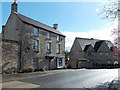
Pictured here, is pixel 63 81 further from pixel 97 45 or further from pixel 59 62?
pixel 97 45

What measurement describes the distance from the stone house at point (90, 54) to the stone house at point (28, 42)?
14227 millimetres

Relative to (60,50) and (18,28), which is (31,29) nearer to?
(18,28)

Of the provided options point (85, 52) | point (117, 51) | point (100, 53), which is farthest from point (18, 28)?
point (100, 53)

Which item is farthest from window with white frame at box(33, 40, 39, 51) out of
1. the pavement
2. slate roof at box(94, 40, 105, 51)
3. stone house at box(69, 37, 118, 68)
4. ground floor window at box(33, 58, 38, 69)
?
slate roof at box(94, 40, 105, 51)

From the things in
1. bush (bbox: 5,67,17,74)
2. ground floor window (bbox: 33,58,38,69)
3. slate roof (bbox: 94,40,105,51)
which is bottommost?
bush (bbox: 5,67,17,74)

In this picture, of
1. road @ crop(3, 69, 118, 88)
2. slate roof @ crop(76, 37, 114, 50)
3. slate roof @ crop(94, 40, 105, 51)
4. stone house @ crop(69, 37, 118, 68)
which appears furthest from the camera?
slate roof @ crop(94, 40, 105, 51)

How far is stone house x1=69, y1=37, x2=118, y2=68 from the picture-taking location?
141 feet

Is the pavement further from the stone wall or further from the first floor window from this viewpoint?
the first floor window

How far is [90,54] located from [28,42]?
26.7 m

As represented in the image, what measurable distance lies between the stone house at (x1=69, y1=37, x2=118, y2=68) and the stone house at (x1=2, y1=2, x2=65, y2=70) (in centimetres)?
1423

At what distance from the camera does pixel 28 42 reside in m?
24.0

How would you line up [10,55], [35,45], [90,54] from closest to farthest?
[10,55] → [35,45] → [90,54]

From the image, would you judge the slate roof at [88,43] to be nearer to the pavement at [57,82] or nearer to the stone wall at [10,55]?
the stone wall at [10,55]

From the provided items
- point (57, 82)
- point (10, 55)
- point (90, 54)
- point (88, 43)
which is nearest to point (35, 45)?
point (10, 55)
